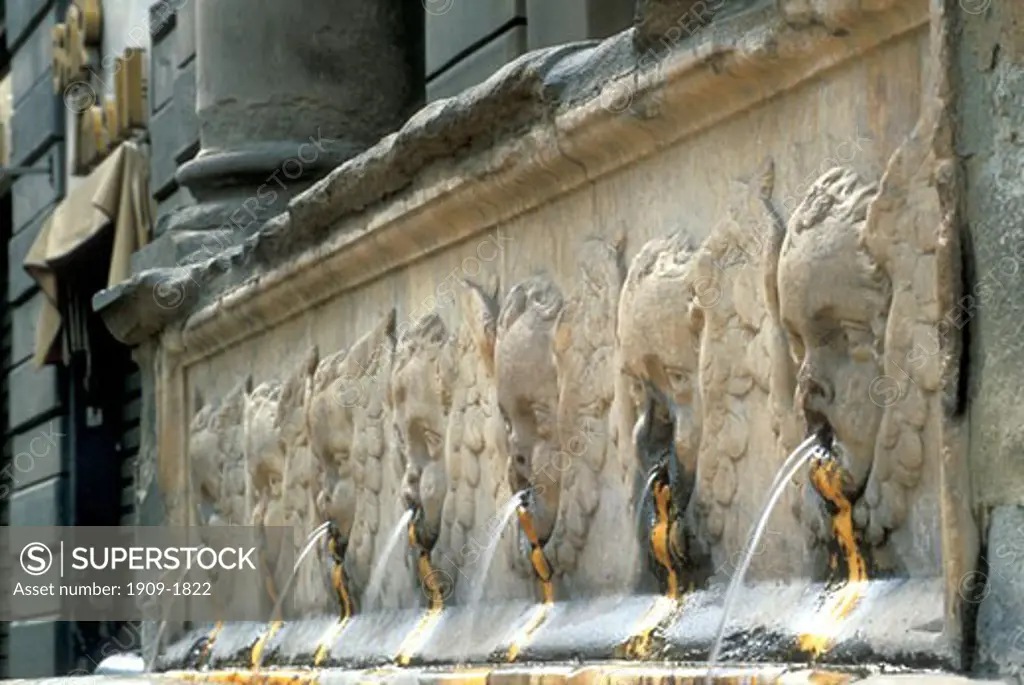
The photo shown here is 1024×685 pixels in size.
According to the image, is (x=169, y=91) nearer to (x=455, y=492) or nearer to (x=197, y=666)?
(x=197, y=666)

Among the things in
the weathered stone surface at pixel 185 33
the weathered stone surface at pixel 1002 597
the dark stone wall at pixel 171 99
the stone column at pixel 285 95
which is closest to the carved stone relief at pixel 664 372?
the weathered stone surface at pixel 1002 597

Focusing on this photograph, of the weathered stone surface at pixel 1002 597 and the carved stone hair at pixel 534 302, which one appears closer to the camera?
the weathered stone surface at pixel 1002 597

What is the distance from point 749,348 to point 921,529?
866mm

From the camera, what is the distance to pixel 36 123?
2138 cm

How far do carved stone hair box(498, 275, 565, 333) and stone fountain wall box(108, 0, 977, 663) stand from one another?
0.05ft

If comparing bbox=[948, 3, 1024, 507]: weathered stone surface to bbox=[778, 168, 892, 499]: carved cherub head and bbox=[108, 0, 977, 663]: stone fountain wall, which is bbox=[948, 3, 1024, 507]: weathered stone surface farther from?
bbox=[778, 168, 892, 499]: carved cherub head

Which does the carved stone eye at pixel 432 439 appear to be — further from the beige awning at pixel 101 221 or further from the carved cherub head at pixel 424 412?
the beige awning at pixel 101 221

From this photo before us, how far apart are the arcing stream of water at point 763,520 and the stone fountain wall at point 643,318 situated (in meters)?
0.04

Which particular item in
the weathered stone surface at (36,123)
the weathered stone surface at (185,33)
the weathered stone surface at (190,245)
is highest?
the weathered stone surface at (36,123)

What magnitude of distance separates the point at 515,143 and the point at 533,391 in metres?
0.73

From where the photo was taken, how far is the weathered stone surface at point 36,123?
67.8 feet

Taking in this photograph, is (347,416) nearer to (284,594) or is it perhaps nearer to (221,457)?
(284,594)

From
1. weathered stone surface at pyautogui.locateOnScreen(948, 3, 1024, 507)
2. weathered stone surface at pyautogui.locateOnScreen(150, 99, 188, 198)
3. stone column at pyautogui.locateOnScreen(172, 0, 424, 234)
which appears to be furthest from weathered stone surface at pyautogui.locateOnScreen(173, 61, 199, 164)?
weathered stone surface at pyautogui.locateOnScreen(948, 3, 1024, 507)

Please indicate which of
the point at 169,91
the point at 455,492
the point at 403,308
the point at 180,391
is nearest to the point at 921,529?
the point at 455,492
